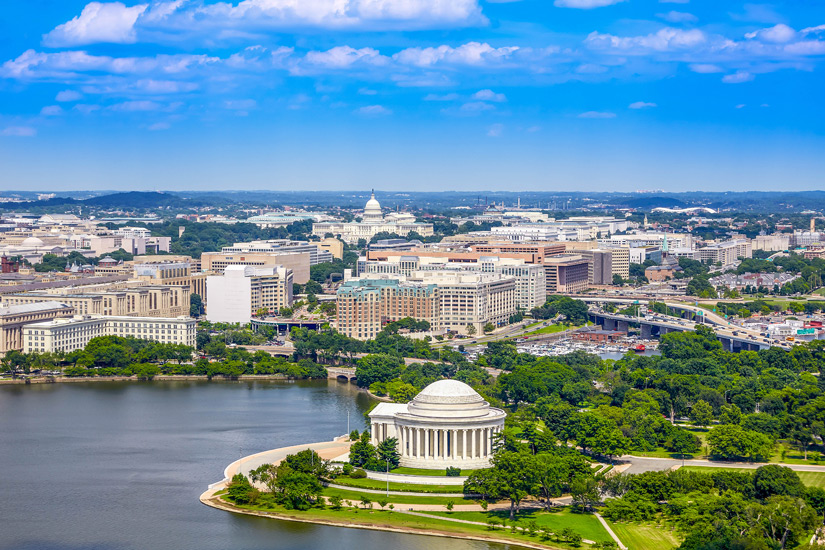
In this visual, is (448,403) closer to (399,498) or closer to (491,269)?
(399,498)

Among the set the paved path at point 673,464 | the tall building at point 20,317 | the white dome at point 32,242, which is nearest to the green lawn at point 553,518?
the paved path at point 673,464

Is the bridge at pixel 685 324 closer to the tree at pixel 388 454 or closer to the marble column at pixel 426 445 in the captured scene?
the marble column at pixel 426 445

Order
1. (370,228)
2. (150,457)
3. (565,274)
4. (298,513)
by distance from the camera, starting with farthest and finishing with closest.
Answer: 1. (370,228)
2. (565,274)
3. (150,457)
4. (298,513)

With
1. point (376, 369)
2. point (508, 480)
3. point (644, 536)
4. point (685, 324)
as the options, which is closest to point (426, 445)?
point (508, 480)

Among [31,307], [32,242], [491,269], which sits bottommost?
[31,307]

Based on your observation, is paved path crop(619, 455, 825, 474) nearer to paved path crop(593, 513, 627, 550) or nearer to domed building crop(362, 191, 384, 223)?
paved path crop(593, 513, 627, 550)

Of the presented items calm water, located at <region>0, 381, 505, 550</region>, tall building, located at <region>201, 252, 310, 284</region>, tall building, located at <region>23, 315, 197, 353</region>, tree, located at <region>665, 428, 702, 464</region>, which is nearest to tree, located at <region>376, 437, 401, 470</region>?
calm water, located at <region>0, 381, 505, 550</region>

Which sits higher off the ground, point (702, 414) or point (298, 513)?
point (702, 414)
